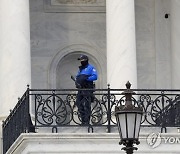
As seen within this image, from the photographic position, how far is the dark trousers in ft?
85.8

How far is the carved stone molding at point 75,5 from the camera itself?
115ft

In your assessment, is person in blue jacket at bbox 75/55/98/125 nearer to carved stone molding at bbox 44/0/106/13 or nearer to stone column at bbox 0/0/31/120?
stone column at bbox 0/0/31/120

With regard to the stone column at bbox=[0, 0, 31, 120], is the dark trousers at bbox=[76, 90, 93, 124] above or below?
below

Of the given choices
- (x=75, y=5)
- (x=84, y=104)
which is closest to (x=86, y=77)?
(x=84, y=104)

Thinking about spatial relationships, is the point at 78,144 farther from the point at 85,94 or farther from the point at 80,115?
the point at 85,94

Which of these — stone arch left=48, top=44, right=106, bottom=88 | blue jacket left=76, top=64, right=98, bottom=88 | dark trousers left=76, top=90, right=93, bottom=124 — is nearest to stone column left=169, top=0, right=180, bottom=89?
stone arch left=48, top=44, right=106, bottom=88

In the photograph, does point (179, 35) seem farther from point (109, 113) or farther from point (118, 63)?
point (109, 113)

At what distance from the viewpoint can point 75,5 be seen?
35312 millimetres

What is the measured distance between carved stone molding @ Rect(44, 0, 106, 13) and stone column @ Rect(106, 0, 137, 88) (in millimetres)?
4819

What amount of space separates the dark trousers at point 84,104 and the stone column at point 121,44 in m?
2.85

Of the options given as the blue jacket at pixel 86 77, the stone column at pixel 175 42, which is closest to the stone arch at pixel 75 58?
the stone column at pixel 175 42

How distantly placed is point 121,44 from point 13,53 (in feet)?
11.0

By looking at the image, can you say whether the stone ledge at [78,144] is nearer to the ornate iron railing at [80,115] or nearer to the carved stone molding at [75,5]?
the ornate iron railing at [80,115]

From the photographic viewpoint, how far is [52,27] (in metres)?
35.0
